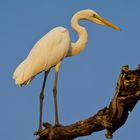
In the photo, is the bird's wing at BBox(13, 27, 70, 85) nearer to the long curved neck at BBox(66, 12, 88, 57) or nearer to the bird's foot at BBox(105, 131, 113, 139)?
the long curved neck at BBox(66, 12, 88, 57)

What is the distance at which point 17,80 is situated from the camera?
12.7m

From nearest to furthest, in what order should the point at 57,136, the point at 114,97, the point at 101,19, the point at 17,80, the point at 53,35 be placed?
the point at 114,97, the point at 57,136, the point at 17,80, the point at 53,35, the point at 101,19

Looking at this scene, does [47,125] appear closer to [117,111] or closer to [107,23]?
[117,111]

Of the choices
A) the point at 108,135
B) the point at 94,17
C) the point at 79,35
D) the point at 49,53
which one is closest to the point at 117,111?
the point at 108,135

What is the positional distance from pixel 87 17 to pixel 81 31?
1.66 ft

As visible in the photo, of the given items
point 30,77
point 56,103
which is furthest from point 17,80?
point 56,103

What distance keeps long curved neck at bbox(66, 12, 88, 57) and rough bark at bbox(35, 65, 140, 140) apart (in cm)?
435

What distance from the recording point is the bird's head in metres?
14.5

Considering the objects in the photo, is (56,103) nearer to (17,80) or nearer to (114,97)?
(17,80)

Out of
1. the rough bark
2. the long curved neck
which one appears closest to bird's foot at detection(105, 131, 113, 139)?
the rough bark

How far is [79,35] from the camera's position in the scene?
14414 millimetres

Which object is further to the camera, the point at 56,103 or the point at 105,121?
the point at 56,103

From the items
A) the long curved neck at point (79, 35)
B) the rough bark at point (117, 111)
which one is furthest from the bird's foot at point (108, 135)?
the long curved neck at point (79, 35)

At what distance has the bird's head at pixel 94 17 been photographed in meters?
14.5
